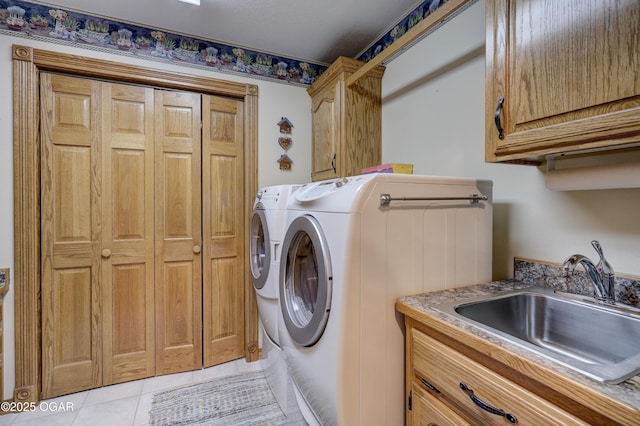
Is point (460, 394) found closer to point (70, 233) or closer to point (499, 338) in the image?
point (499, 338)

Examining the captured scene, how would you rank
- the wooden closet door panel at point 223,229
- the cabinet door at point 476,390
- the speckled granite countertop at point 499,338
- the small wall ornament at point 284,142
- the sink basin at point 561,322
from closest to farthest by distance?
the speckled granite countertop at point 499,338, the cabinet door at point 476,390, the sink basin at point 561,322, the wooden closet door panel at point 223,229, the small wall ornament at point 284,142

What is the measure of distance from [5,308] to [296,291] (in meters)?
1.84

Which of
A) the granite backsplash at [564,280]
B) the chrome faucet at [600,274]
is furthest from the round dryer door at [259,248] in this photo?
the chrome faucet at [600,274]

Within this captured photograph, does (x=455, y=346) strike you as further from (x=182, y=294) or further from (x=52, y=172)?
(x=52, y=172)

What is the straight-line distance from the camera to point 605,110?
31.5 inches

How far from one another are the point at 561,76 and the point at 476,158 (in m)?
0.70

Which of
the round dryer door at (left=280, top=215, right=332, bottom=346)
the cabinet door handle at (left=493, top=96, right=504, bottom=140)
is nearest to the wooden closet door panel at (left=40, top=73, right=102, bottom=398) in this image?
the round dryer door at (left=280, top=215, right=332, bottom=346)

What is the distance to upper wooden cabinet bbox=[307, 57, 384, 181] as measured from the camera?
2148 millimetres

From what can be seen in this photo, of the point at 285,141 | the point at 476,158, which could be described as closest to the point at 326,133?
the point at 285,141

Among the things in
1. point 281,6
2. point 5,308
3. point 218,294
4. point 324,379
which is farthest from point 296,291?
point 5,308

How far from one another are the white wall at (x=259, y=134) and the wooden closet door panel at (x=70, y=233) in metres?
0.15

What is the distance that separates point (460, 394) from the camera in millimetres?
906

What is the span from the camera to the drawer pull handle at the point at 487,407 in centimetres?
75

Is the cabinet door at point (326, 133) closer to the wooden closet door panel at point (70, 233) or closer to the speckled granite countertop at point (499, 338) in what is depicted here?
the speckled granite countertop at point (499, 338)
